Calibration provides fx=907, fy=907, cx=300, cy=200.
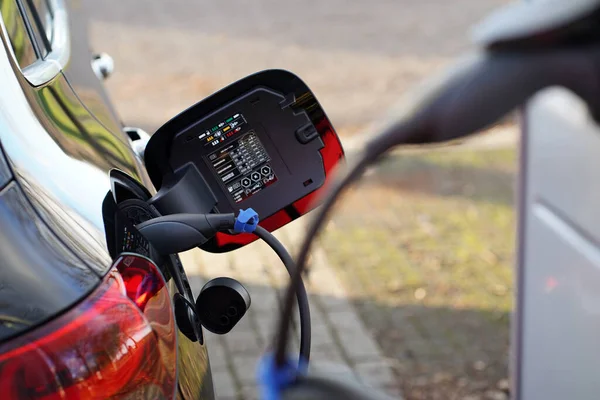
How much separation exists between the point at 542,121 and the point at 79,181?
5.98 ft

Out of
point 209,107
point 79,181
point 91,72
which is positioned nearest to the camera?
point 79,181

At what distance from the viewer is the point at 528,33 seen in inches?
34.1

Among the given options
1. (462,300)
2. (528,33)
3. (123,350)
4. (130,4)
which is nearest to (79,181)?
(123,350)

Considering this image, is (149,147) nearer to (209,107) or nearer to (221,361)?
(209,107)

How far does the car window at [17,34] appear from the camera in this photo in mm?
1985

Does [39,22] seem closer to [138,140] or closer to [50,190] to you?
[138,140]

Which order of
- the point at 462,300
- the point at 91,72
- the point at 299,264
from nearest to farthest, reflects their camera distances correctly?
the point at 299,264
the point at 91,72
the point at 462,300

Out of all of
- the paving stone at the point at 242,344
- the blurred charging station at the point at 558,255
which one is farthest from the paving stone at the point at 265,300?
the blurred charging station at the point at 558,255

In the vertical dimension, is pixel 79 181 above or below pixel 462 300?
above

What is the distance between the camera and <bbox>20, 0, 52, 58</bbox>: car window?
92.2 inches

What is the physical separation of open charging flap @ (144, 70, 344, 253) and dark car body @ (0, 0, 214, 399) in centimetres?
12

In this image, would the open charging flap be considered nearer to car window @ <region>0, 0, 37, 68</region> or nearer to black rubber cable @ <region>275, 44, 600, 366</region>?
car window @ <region>0, 0, 37, 68</region>

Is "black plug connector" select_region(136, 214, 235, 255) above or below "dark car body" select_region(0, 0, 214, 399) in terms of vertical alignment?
below

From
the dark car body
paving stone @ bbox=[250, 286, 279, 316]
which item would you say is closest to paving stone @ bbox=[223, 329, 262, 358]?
paving stone @ bbox=[250, 286, 279, 316]
